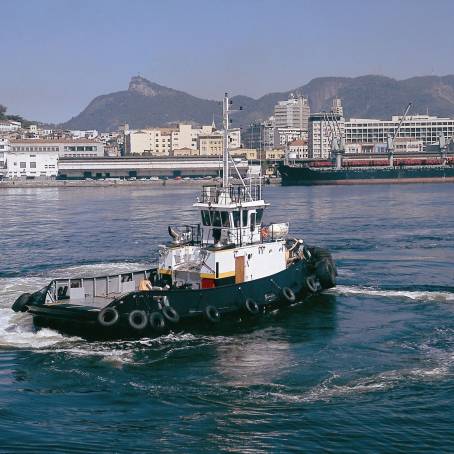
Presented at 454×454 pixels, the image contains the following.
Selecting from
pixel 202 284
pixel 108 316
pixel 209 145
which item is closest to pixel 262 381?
pixel 108 316

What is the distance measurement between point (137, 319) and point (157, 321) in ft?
1.81

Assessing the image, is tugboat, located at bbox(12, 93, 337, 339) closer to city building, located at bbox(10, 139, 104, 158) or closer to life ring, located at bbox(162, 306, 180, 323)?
life ring, located at bbox(162, 306, 180, 323)

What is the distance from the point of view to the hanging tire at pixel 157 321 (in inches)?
821

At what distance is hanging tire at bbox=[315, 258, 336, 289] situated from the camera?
27828mm

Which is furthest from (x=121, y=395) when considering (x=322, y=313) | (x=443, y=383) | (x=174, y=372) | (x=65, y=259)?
(x=65, y=259)

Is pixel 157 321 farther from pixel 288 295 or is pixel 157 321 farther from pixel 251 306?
pixel 288 295

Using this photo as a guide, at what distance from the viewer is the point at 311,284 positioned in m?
27.0

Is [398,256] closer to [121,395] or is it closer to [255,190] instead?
[255,190]

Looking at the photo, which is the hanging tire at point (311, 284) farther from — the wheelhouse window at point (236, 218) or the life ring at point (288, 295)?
the wheelhouse window at point (236, 218)

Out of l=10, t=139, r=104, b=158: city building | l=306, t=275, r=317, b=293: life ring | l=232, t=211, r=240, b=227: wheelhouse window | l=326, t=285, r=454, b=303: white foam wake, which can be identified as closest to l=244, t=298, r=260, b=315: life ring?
l=232, t=211, r=240, b=227: wheelhouse window

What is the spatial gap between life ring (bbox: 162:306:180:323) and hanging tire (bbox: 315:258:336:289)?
26.3 feet

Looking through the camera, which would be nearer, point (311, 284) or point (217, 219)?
point (217, 219)

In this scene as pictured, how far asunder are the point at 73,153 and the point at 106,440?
155 meters

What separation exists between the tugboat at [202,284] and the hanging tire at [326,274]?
53 centimetres
